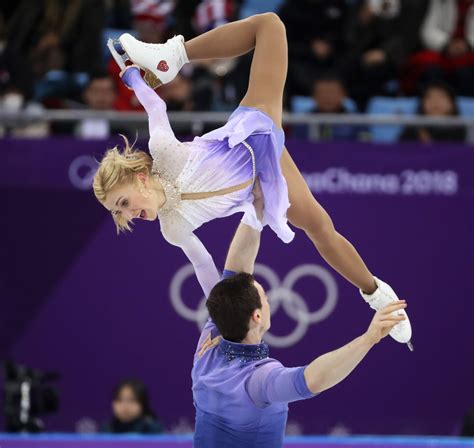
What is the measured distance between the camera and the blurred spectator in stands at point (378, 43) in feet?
32.1

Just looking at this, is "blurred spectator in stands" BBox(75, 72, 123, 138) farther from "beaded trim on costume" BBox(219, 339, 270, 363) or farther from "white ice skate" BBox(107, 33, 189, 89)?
"beaded trim on costume" BBox(219, 339, 270, 363)

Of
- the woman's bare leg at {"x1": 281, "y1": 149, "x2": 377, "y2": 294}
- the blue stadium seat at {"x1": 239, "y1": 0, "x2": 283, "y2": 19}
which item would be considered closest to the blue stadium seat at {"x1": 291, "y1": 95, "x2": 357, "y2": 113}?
the blue stadium seat at {"x1": 239, "y1": 0, "x2": 283, "y2": 19}

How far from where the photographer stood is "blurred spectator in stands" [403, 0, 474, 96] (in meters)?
9.91

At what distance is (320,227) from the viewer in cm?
526

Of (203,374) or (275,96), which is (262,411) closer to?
(203,374)

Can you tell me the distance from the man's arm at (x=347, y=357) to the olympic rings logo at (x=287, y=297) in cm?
380

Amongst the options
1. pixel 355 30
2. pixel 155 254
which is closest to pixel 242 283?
pixel 155 254

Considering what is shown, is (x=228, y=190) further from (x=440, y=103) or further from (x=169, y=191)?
(x=440, y=103)

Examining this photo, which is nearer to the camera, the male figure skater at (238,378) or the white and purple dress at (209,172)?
the male figure skater at (238,378)

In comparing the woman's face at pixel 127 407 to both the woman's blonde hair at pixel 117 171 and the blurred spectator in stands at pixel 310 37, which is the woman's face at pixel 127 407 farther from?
the blurred spectator in stands at pixel 310 37

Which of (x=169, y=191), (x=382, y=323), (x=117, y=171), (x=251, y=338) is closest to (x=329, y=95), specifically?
(x=169, y=191)

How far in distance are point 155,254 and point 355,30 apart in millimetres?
3348

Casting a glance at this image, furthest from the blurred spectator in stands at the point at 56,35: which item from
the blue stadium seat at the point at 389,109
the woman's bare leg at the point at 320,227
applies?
the woman's bare leg at the point at 320,227

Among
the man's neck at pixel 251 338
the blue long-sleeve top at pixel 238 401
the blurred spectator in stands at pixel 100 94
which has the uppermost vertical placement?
the blurred spectator in stands at pixel 100 94
